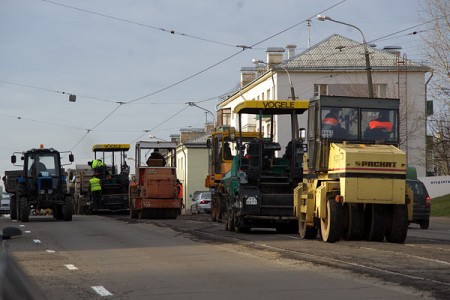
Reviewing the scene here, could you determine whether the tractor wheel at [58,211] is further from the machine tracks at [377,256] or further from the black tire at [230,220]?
the machine tracks at [377,256]

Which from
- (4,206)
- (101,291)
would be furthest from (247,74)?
(101,291)

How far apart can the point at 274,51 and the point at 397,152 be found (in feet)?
183

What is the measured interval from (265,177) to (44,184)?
15.4m

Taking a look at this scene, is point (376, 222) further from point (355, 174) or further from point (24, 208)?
point (24, 208)

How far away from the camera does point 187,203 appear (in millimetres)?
90438

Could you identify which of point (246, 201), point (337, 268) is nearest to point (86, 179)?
point (246, 201)

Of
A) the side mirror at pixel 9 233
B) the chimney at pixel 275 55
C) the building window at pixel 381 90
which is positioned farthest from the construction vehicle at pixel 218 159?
the chimney at pixel 275 55

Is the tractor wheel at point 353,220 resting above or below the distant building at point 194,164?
below

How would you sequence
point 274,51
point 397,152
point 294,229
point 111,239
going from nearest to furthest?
point 397,152 → point 111,239 → point 294,229 → point 274,51

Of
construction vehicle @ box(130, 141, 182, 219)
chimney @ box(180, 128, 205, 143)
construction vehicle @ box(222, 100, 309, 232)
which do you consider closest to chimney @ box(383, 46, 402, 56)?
chimney @ box(180, 128, 205, 143)

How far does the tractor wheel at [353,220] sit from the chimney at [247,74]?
2557 inches

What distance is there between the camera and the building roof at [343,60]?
68.6 m

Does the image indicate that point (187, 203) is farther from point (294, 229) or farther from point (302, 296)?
point (302, 296)

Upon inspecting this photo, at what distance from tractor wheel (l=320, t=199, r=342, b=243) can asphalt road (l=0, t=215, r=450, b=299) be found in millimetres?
270
